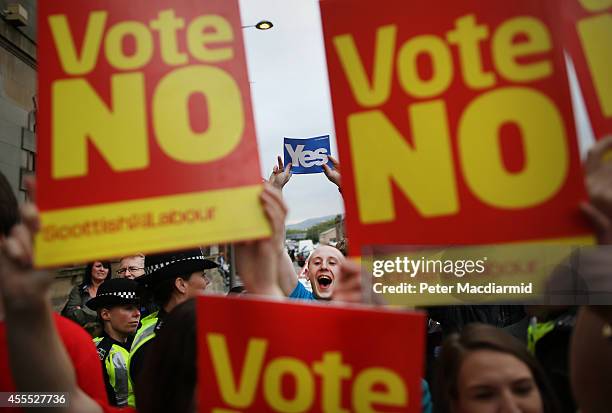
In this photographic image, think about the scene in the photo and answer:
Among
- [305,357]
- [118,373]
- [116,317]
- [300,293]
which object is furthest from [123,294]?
[305,357]

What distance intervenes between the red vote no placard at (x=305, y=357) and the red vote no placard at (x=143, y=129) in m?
0.21

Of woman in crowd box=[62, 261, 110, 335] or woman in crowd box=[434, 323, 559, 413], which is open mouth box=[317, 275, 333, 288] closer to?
woman in crowd box=[434, 323, 559, 413]

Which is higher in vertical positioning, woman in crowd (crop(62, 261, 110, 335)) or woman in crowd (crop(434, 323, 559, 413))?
woman in crowd (crop(62, 261, 110, 335))

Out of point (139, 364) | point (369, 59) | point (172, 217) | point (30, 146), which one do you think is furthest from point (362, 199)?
point (30, 146)

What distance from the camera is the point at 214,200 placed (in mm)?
1210

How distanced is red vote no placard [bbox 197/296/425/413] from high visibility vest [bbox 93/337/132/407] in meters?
2.02

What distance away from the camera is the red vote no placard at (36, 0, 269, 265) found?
118cm

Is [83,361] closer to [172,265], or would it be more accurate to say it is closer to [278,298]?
[278,298]

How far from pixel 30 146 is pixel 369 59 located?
310 inches

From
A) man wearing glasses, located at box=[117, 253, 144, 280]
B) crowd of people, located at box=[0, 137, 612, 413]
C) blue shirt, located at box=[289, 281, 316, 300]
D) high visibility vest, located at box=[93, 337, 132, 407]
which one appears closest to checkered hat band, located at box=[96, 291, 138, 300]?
high visibility vest, located at box=[93, 337, 132, 407]

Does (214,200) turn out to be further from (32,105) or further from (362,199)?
(32,105)

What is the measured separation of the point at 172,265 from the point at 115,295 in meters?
0.91

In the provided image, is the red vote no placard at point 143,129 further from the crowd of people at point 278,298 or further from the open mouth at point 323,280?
the open mouth at point 323,280

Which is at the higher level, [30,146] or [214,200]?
[30,146]
